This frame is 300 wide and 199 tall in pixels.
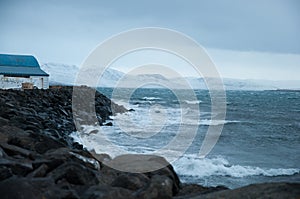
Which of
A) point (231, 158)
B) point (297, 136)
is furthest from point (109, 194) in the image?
point (297, 136)

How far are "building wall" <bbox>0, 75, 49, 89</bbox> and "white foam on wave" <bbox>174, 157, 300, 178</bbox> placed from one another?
1704 cm

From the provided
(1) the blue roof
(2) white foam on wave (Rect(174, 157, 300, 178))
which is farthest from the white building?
(2) white foam on wave (Rect(174, 157, 300, 178))

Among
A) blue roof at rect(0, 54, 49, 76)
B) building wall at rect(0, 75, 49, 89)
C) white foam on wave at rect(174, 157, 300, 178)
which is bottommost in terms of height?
white foam on wave at rect(174, 157, 300, 178)

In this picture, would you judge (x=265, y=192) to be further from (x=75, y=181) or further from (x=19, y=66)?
(x=19, y=66)

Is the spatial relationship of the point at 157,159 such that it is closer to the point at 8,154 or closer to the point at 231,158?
the point at 8,154

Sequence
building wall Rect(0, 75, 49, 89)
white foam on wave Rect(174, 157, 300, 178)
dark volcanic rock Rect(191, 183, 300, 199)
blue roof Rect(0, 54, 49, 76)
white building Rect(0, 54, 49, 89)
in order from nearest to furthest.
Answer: dark volcanic rock Rect(191, 183, 300, 199)
white foam on wave Rect(174, 157, 300, 178)
building wall Rect(0, 75, 49, 89)
white building Rect(0, 54, 49, 89)
blue roof Rect(0, 54, 49, 76)

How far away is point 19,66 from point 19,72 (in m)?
1.10

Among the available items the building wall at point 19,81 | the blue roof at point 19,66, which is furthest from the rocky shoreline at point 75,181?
the blue roof at point 19,66

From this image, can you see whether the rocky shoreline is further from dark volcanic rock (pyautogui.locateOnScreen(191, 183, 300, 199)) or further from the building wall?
the building wall

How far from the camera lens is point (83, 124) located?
56.3 feet

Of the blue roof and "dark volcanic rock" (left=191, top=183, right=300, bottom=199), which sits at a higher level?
the blue roof

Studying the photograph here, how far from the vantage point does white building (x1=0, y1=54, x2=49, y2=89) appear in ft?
81.0

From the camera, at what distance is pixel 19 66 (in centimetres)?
2678

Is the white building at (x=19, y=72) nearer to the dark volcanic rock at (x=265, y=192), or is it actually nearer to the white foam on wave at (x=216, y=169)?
the white foam on wave at (x=216, y=169)
